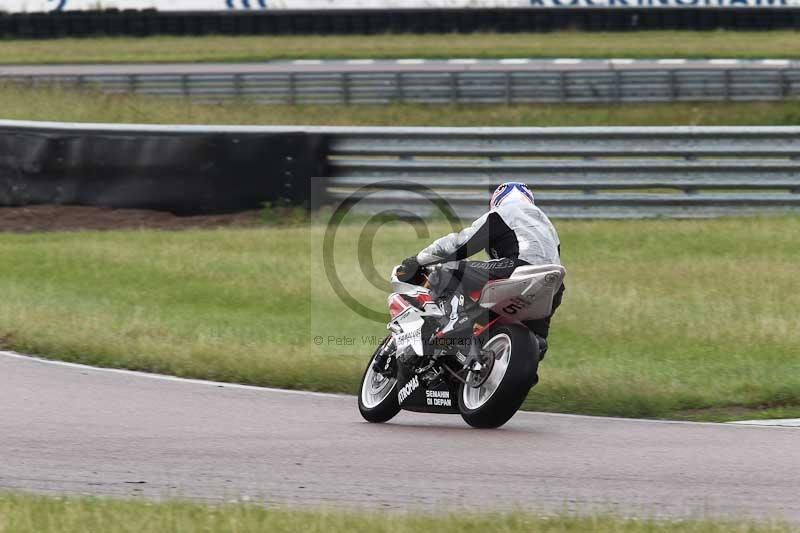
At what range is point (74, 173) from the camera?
56.3 ft

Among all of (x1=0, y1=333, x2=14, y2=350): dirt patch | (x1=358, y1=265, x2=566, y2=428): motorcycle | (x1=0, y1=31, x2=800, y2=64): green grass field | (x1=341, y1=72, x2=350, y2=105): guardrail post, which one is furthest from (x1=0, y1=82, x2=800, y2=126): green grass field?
(x1=358, y1=265, x2=566, y2=428): motorcycle

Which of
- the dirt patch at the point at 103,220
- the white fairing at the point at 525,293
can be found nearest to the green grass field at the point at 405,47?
the dirt patch at the point at 103,220

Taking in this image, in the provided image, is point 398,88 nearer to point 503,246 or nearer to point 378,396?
point 378,396

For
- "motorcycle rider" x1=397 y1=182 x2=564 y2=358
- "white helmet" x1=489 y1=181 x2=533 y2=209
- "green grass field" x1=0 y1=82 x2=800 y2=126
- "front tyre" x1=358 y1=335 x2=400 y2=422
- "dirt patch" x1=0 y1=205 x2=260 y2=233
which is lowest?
"green grass field" x1=0 y1=82 x2=800 y2=126

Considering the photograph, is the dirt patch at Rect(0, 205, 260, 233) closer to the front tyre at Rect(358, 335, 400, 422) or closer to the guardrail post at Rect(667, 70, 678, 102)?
the front tyre at Rect(358, 335, 400, 422)

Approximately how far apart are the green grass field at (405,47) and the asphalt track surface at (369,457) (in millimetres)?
33007

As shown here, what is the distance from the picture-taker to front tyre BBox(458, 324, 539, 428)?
760 cm

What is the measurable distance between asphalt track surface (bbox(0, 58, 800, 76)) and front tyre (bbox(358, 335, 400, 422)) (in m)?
29.1

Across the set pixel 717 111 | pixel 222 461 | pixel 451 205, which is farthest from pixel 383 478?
pixel 717 111

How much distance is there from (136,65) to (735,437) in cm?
3704

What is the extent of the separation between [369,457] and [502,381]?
39.8 inches

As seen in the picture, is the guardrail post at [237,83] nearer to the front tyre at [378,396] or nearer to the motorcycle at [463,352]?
the front tyre at [378,396]

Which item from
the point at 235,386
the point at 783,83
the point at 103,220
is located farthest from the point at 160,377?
the point at 783,83

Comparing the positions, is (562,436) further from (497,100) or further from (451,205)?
(497,100)
